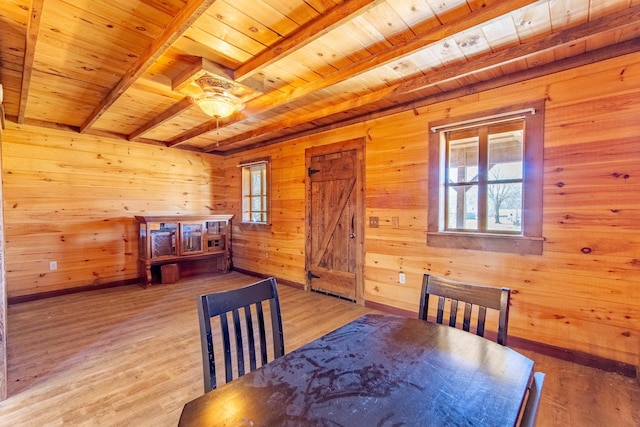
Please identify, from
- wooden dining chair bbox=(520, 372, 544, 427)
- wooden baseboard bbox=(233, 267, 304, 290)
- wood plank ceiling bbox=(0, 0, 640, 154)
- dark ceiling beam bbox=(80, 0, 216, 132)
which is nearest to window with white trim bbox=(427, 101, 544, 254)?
wood plank ceiling bbox=(0, 0, 640, 154)

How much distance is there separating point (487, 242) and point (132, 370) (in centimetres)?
318

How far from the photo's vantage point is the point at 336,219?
4082 mm

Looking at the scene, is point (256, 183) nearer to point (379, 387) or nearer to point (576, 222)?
point (576, 222)

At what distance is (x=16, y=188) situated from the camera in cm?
394

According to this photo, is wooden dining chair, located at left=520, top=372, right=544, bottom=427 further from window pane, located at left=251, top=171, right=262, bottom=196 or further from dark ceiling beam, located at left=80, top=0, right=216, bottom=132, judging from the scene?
window pane, located at left=251, top=171, right=262, bottom=196

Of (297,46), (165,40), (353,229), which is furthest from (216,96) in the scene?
(353,229)

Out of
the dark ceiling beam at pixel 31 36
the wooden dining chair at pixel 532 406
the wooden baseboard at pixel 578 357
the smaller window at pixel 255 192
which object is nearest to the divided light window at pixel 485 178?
the wooden baseboard at pixel 578 357

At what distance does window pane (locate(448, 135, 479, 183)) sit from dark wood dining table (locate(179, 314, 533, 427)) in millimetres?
2132

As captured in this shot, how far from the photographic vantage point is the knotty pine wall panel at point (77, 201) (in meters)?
3.95

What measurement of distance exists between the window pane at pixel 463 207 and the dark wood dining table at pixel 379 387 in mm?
1970

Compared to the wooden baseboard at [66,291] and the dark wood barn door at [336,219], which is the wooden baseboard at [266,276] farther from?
the wooden baseboard at [66,291]

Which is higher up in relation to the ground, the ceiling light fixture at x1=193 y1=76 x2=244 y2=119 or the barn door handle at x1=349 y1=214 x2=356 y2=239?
the ceiling light fixture at x1=193 y1=76 x2=244 y2=119

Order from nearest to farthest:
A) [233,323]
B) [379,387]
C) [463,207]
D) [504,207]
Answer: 1. [379,387]
2. [233,323]
3. [504,207]
4. [463,207]

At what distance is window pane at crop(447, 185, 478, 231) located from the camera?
9.73 feet
